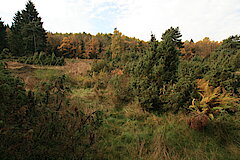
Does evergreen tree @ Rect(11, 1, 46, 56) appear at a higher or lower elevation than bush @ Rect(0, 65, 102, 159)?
higher

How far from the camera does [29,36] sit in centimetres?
2567

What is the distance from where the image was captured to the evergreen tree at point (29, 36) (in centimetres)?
2546

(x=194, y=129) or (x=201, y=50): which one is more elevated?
(x=201, y=50)

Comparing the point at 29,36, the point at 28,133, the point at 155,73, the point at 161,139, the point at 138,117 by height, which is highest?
the point at 29,36

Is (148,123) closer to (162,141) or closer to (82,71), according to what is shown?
(162,141)

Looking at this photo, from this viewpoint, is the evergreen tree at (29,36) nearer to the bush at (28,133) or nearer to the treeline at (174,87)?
the treeline at (174,87)

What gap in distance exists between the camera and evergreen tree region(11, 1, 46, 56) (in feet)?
83.5

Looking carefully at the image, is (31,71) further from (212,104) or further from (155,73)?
(212,104)

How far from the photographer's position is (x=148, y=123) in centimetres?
373

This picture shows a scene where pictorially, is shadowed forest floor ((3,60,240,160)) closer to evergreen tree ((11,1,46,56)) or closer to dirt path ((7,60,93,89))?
dirt path ((7,60,93,89))

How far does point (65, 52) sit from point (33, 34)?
74.2 feet

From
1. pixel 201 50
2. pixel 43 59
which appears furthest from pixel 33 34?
pixel 201 50

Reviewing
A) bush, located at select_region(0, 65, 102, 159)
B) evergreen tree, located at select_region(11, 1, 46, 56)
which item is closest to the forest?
bush, located at select_region(0, 65, 102, 159)

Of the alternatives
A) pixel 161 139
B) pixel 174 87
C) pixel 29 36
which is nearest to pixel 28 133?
pixel 161 139
